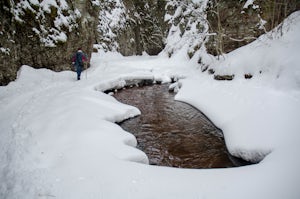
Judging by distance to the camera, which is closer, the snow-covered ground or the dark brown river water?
the snow-covered ground

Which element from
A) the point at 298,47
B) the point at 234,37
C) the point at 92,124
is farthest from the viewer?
the point at 234,37

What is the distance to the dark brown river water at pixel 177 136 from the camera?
5527mm

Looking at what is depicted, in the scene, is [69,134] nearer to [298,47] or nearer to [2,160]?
[2,160]

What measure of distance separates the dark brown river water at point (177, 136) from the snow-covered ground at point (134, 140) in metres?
0.41

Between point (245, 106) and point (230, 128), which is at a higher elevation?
point (245, 106)

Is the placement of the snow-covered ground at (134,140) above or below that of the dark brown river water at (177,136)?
above

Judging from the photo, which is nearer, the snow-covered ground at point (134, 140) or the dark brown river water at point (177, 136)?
the snow-covered ground at point (134, 140)

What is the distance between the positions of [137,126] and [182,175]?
4.17m

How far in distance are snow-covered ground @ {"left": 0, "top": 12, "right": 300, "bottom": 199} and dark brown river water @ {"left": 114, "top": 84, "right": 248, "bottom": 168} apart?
41cm

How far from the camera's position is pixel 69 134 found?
510 cm

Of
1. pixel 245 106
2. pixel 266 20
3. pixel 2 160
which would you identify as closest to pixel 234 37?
pixel 266 20

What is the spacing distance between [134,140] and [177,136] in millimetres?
1649

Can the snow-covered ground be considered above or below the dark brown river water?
above

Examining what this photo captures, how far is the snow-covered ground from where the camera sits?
10.8 ft
